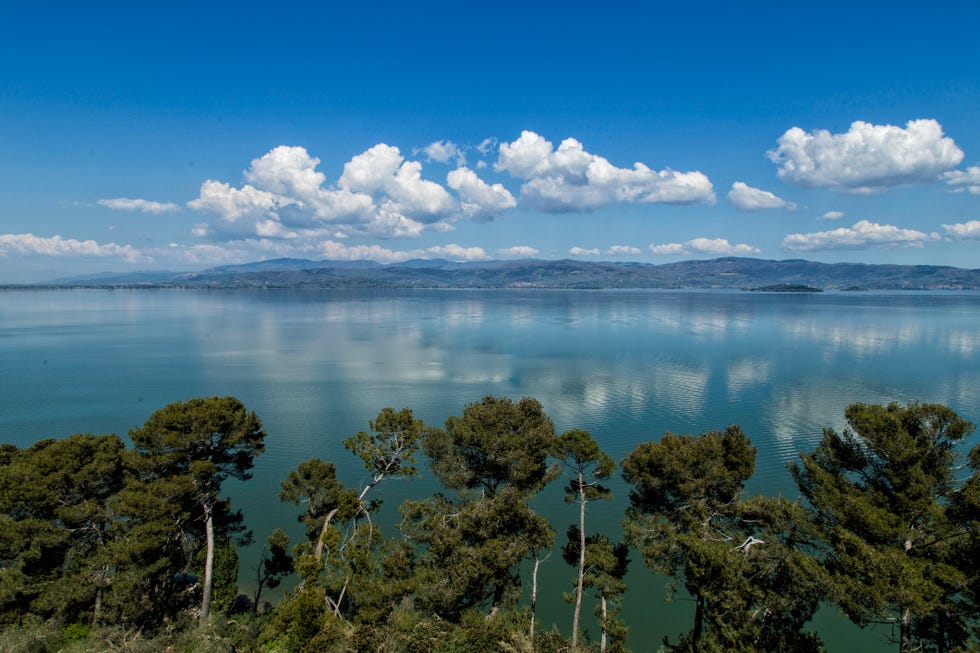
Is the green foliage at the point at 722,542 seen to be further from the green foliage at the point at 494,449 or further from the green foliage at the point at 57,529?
the green foliage at the point at 57,529

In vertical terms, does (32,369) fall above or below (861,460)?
below

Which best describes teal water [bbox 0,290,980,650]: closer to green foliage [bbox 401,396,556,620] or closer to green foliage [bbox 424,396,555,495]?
green foliage [bbox 401,396,556,620]

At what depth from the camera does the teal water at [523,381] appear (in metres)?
26.6

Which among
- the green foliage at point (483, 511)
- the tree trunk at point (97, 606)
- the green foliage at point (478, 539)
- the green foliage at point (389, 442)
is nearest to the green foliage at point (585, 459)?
the green foliage at point (478, 539)

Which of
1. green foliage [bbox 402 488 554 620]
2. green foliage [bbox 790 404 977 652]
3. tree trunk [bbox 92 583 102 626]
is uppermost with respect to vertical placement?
green foliage [bbox 790 404 977 652]

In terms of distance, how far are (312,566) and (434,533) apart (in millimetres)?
3028

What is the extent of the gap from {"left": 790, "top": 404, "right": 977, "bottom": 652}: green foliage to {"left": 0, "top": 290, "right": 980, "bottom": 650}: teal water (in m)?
6.92

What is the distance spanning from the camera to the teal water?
26.6 m

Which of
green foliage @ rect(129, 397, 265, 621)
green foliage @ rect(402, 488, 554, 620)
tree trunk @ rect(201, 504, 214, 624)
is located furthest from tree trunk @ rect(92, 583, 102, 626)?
green foliage @ rect(402, 488, 554, 620)

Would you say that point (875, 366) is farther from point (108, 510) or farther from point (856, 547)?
point (108, 510)

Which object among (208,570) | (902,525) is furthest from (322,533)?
(902,525)

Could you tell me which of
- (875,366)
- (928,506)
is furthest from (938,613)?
(875,366)

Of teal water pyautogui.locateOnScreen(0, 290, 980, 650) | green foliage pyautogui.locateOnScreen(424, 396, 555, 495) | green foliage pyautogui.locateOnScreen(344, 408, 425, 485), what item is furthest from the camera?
teal water pyautogui.locateOnScreen(0, 290, 980, 650)

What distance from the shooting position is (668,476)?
45.5 feet
